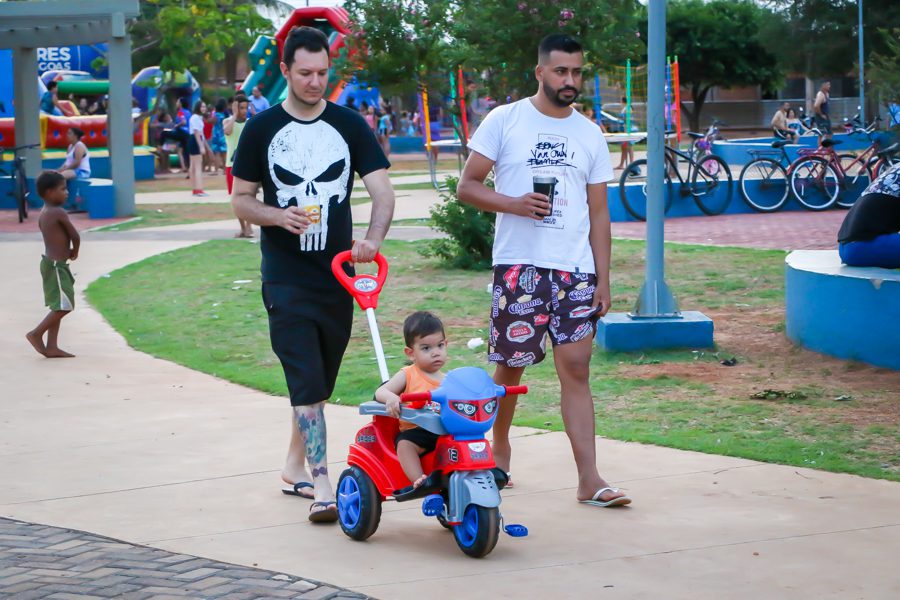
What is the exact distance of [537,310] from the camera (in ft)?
17.2

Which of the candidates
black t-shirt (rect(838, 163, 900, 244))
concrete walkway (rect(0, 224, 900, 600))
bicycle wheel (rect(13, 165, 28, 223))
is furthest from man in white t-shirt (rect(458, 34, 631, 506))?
bicycle wheel (rect(13, 165, 28, 223))

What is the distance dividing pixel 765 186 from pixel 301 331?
14929 millimetres

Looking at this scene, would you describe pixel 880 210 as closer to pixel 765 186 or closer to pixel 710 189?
pixel 710 189

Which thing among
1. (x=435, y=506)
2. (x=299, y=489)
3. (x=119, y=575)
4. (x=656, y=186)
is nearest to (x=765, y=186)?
(x=656, y=186)

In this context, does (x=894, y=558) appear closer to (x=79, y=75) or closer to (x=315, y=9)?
(x=315, y=9)

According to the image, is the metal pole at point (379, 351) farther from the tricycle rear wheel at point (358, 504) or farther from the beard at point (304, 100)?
the beard at point (304, 100)

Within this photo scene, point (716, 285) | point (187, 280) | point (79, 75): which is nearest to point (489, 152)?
point (716, 285)

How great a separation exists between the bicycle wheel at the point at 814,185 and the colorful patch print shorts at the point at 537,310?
14271 mm

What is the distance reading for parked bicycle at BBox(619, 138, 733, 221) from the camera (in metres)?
18.1

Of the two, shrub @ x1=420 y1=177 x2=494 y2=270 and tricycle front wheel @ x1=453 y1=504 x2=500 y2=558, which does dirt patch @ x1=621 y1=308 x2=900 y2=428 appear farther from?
→ shrub @ x1=420 y1=177 x2=494 y2=270

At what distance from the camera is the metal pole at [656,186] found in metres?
8.52

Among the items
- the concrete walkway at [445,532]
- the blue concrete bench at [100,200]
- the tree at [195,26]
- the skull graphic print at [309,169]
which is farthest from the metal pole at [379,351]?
the tree at [195,26]

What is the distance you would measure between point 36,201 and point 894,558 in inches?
838

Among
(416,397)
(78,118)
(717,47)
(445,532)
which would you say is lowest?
(445,532)
